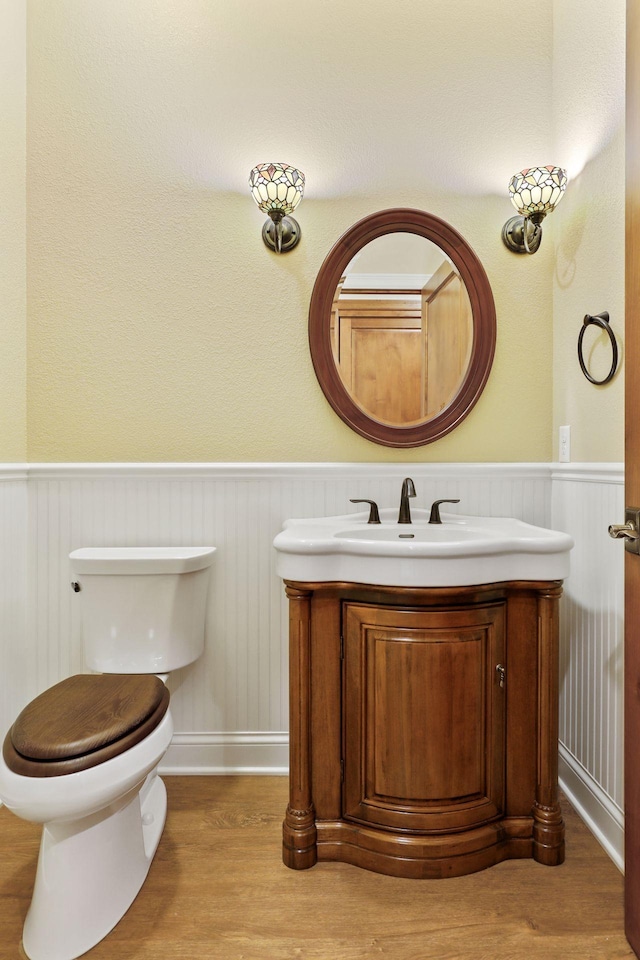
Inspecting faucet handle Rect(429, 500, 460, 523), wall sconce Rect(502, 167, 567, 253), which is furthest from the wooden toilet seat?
wall sconce Rect(502, 167, 567, 253)

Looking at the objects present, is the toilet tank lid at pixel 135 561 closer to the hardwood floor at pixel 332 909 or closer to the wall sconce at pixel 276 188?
the hardwood floor at pixel 332 909

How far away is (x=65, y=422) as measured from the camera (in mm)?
1910

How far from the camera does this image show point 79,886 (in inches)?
47.3

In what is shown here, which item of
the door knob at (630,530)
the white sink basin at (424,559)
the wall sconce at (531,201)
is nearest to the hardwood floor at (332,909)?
the white sink basin at (424,559)

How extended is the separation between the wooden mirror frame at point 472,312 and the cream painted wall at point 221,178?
51mm

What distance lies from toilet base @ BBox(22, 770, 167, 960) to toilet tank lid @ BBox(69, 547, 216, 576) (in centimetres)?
61

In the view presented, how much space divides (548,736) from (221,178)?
199cm

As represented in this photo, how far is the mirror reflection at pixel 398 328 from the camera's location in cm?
189

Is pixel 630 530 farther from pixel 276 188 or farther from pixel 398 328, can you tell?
pixel 276 188

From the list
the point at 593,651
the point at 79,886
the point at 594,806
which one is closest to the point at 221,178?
the point at 593,651

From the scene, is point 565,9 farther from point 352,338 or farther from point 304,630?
point 304,630

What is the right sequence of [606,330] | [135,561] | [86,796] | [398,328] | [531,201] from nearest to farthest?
[86,796] → [606,330] → [135,561] → [531,201] → [398,328]

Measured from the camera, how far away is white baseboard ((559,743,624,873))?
1.45 meters

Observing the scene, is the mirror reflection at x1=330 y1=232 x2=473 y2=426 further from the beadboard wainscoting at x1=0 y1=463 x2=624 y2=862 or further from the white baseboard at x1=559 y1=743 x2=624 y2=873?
the white baseboard at x1=559 y1=743 x2=624 y2=873
